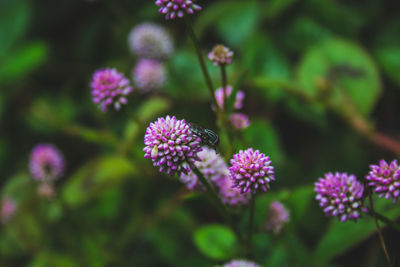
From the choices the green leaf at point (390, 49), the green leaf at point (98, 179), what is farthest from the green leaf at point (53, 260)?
the green leaf at point (390, 49)

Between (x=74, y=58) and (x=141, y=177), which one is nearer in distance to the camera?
(x=141, y=177)

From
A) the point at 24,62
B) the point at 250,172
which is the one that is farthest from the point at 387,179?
the point at 24,62

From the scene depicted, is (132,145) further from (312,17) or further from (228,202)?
(312,17)

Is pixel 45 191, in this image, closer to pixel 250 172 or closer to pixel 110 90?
pixel 110 90

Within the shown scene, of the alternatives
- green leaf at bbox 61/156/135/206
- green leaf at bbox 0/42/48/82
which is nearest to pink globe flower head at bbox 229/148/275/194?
green leaf at bbox 61/156/135/206

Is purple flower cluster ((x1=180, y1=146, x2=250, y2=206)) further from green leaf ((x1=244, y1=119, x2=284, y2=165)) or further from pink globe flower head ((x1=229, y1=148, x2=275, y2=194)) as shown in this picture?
green leaf ((x1=244, y1=119, x2=284, y2=165))

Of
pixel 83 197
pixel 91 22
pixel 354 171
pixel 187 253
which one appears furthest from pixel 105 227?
pixel 91 22
